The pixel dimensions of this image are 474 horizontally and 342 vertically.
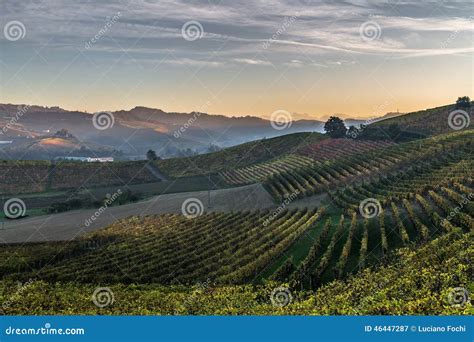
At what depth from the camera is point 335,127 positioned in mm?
116375

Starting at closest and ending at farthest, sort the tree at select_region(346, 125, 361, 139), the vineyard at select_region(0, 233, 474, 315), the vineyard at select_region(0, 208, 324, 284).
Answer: the vineyard at select_region(0, 233, 474, 315), the vineyard at select_region(0, 208, 324, 284), the tree at select_region(346, 125, 361, 139)

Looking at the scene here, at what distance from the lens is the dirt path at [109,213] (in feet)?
174

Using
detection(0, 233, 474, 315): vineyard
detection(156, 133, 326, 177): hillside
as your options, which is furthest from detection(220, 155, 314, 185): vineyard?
detection(0, 233, 474, 315): vineyard

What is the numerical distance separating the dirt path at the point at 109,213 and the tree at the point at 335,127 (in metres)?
46.9

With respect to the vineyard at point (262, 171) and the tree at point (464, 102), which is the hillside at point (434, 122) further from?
the vineyard at point (262, 171)

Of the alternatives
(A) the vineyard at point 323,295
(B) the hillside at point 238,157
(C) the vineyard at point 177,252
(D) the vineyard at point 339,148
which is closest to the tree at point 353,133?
(D) the vineyard at point 339,148

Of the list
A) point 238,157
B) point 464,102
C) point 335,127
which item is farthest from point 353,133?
point 238,157

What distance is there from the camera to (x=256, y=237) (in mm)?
38781

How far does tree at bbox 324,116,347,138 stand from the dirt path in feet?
154

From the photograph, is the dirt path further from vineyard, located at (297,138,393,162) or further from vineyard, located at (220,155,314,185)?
vineyard, located at (297,138,393,162)

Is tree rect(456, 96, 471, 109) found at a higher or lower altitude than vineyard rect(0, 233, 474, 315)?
higher

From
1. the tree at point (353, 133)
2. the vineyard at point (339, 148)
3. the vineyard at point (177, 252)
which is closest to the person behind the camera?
the vineyard at point (177, 252)

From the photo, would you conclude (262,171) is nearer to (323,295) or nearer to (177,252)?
(177,252)

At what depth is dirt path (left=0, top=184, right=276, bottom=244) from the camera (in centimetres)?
5297
